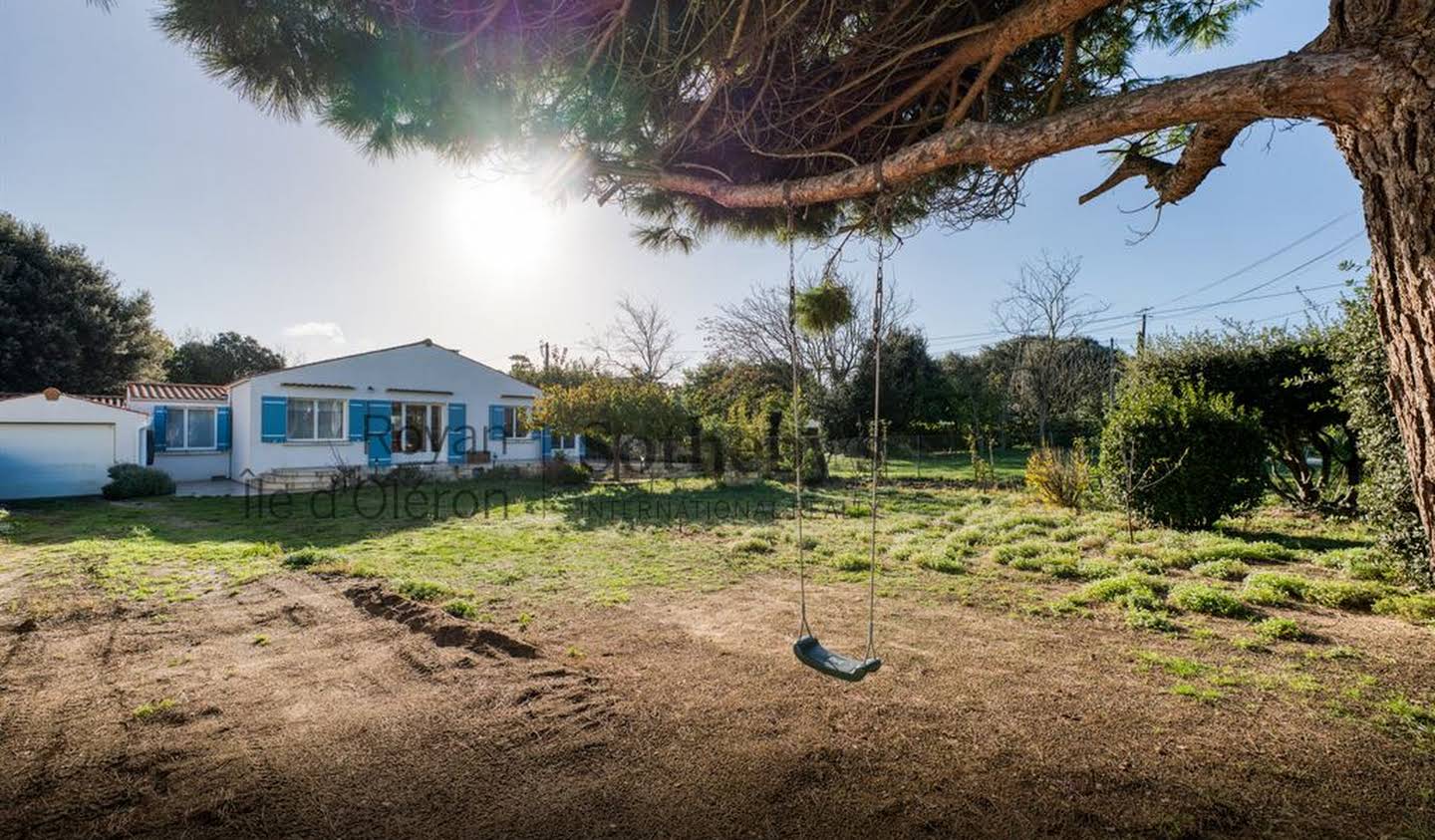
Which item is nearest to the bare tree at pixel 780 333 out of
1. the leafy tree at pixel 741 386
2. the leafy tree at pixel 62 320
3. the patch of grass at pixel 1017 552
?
the leafy tree at pixel 741 386

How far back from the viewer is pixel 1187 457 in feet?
22.6

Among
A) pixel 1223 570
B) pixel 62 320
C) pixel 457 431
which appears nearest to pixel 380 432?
pixel 457 431

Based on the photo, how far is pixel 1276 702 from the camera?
2.72 m

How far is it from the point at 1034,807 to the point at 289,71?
4.38 m

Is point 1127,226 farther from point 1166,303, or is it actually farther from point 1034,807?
point 1166,303

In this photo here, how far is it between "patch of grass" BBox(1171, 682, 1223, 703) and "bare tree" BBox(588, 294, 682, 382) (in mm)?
25502

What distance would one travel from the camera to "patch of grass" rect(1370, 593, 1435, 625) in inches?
151

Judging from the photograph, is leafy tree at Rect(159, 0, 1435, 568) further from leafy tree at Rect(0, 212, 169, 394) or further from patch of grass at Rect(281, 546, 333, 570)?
leafy tree at Rect(0, 212, 169, 394)

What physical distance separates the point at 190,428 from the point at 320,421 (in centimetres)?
310

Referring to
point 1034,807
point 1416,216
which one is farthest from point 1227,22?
point 1034,807

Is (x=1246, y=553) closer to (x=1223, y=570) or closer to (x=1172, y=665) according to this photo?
(x=1223, y=570)

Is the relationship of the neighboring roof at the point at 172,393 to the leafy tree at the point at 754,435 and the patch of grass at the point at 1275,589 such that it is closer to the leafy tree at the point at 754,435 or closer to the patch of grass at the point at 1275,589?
the leafy tree at the point at 754,435

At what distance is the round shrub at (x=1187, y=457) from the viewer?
6797 mm

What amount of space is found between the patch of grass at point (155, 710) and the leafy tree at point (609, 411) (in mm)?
11228
